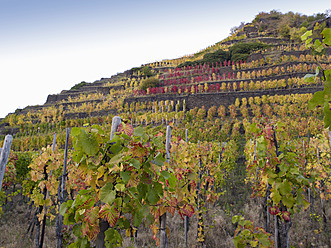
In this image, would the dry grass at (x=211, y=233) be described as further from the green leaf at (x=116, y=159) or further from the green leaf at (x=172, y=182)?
the green leaf at (x=116, y=159)

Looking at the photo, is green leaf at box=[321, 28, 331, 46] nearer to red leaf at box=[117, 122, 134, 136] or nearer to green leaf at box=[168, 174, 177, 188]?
red leaf at box=[117, 122, 134, 136]

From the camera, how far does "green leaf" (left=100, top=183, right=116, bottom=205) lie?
150cm

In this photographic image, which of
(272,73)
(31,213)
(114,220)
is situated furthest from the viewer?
(272,73)

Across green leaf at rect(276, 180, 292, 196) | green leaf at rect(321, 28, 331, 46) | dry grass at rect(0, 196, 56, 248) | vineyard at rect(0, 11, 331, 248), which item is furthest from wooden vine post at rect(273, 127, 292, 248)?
dry grass at rect(0, 196, 56, 248)

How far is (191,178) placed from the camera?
282 cm

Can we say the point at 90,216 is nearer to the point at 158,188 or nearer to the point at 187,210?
the point at 158,188

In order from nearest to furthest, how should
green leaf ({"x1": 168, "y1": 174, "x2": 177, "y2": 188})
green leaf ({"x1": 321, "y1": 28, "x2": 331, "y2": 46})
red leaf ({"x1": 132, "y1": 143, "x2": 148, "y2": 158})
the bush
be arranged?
green leaf ({"x1": 321, "y1": 28, "x2": 331, "y2": 46}), red leaf ({"x1": 132, "y1": 143, "x2": 148, "y2": 158}), green leaf ({"x1": 168, "y1": 174, "x2": 177, "y2": 188}), the bush

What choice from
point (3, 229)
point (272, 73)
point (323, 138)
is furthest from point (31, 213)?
point (272, 73)

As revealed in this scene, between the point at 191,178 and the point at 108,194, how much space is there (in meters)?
1.55

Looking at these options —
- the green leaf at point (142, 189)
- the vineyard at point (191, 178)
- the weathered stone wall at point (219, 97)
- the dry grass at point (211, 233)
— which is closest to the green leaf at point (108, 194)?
the vineyard at point (191, 178)

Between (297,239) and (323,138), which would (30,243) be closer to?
(297,239)

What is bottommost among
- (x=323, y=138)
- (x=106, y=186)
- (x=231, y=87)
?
(x=323, y=138)

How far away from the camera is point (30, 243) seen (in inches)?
205

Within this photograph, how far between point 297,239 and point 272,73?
3109cm
